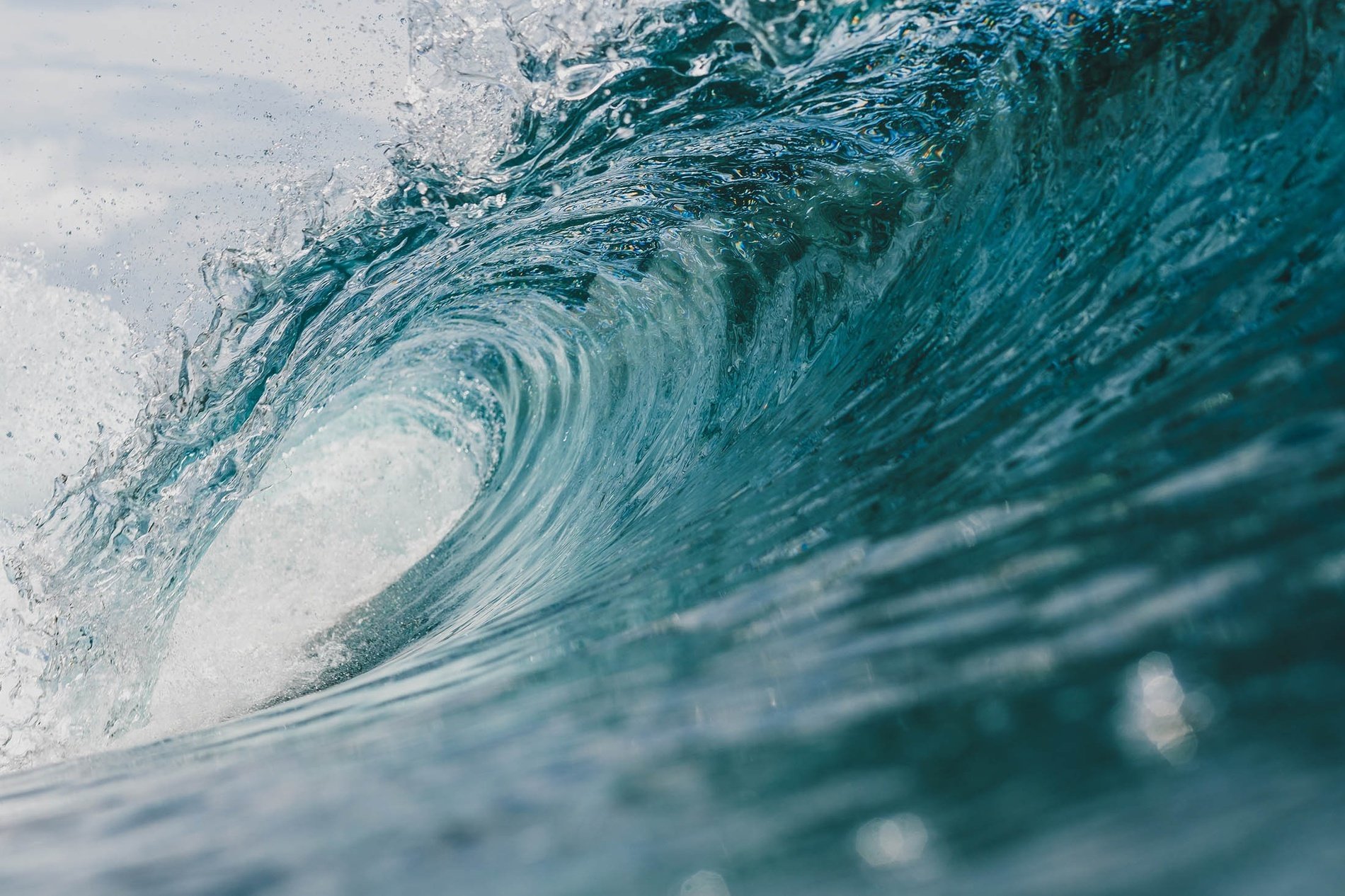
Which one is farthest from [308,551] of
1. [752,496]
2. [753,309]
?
[752,496]

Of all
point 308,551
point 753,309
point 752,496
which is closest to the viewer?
point 752,496

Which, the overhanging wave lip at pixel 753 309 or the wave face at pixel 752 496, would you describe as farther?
the overhanging wave lip at pixel 753 309

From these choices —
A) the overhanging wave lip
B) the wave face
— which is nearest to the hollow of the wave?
the wave face

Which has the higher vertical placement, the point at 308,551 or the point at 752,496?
the point at 752,496

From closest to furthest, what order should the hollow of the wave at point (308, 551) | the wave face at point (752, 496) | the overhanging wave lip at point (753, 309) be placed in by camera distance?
1. the wave face at point (752, 496)
2. the overhanging wave lip at point (753, 309)
3. the hollow of the wave at point (308, 551)

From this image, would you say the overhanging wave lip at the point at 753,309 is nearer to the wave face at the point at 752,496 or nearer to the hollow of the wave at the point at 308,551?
the wave face at the point at 752,496

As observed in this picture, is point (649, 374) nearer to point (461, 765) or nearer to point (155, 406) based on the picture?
point (155, 406)

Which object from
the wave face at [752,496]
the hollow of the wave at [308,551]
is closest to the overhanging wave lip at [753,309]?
the wave face at [752,496]

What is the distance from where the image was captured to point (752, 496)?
2.88m

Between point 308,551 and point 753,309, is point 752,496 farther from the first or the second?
point 308,551

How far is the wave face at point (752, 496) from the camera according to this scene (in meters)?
0.91

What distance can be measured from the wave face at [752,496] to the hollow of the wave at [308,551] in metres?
0.04

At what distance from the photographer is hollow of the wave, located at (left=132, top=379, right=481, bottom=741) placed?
14.8ft

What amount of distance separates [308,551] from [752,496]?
4539mm
